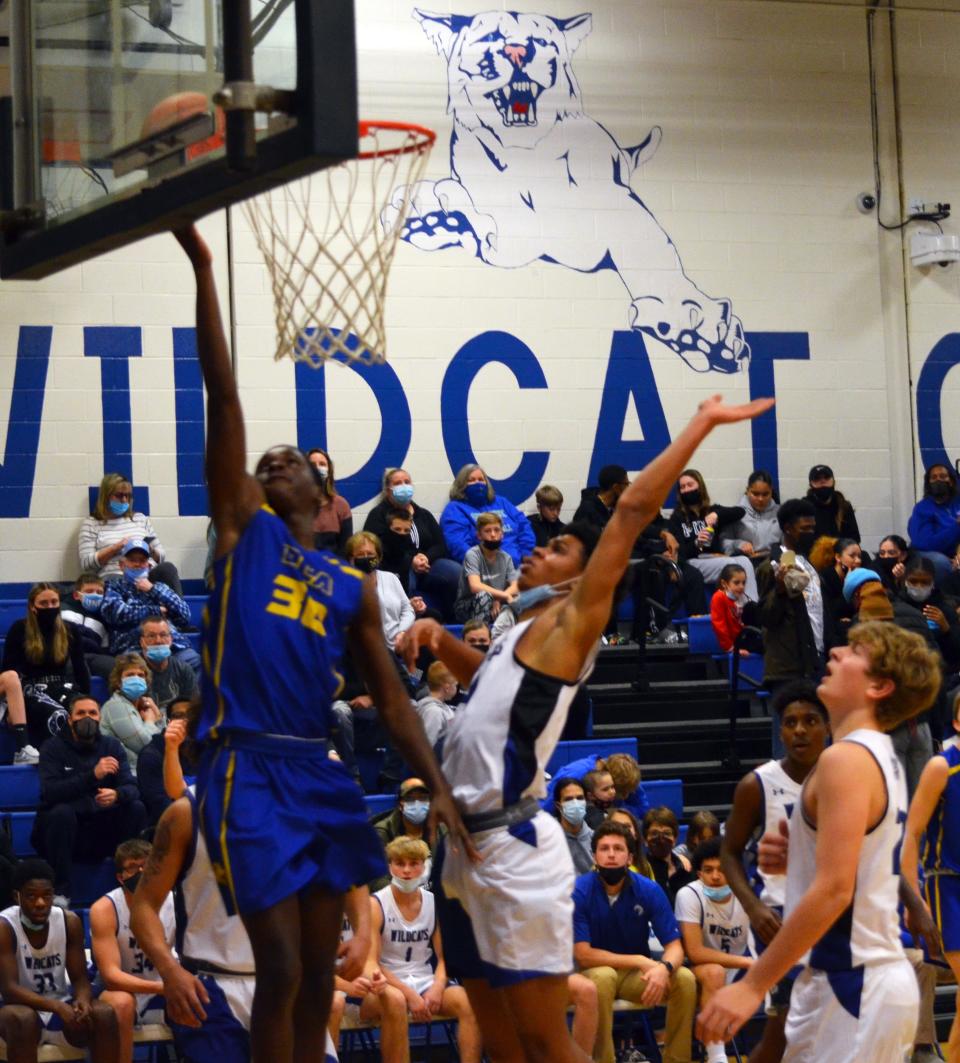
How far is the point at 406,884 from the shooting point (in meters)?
9.49

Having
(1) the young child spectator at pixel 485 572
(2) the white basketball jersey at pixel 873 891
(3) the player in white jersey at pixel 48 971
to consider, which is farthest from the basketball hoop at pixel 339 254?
(3) the player in white jersey at pixel 48 971

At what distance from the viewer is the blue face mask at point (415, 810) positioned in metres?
10.3

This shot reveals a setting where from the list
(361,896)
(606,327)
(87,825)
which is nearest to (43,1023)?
(87,825)

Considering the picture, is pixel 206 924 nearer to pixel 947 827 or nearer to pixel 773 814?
pixel 773 814

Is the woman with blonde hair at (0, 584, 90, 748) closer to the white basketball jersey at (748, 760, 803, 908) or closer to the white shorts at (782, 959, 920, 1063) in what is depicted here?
the white basketball jersey at (748, 760, 803, 908)

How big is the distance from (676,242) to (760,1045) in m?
11.0

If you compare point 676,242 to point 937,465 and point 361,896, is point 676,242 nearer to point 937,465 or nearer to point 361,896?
point 937,465

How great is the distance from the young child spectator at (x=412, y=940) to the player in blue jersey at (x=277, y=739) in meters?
4.74

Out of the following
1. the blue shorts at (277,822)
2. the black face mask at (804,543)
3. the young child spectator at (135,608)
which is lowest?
the blue shorts at (277,822)

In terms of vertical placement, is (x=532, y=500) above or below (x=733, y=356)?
below

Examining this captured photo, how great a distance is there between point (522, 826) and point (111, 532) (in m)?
9.86

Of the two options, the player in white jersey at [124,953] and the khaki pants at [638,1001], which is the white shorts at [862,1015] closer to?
the khaki pants at [638,1001]

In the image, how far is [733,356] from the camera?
16.2 metres

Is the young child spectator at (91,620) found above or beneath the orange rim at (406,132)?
beneath
